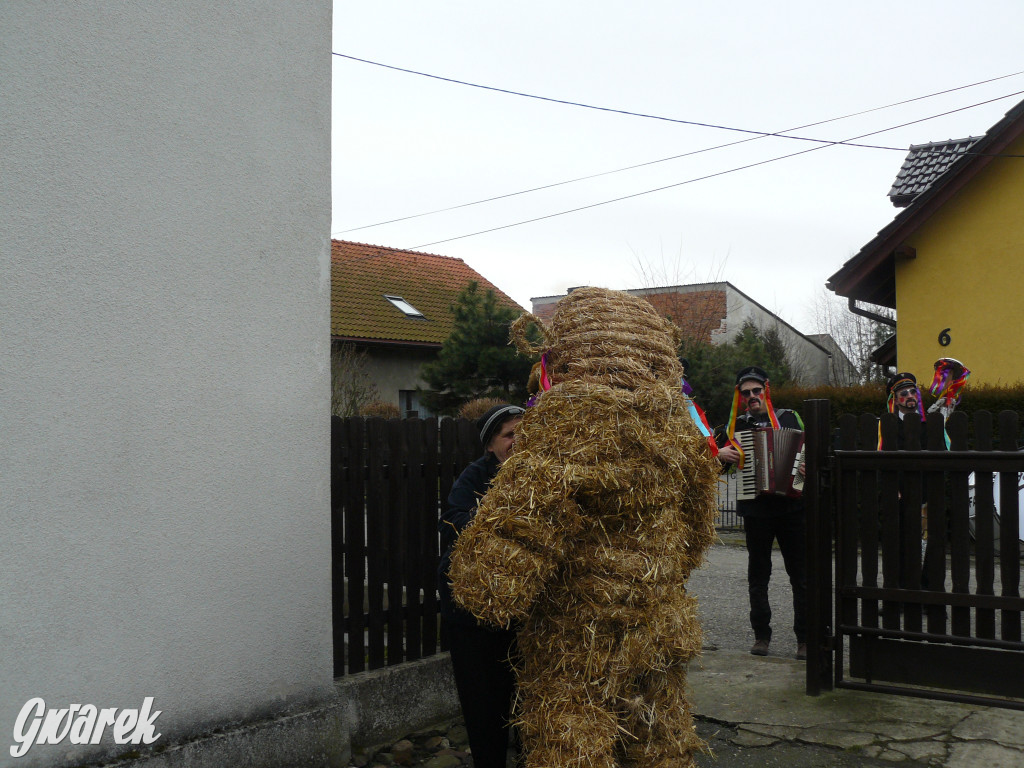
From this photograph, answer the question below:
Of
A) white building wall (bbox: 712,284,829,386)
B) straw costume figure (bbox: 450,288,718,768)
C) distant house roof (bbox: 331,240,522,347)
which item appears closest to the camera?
straw costume figure (bbox: 450,288,718,768)

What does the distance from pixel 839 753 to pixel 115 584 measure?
3.55 metres

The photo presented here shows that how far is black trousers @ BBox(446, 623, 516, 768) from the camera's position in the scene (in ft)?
12.0

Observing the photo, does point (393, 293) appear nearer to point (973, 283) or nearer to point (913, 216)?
point (913, 216)

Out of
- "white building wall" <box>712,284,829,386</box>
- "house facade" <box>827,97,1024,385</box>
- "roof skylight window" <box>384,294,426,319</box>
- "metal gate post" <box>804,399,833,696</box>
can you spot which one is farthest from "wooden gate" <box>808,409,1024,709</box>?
"white building wall" <box>712,284,829,386</box>

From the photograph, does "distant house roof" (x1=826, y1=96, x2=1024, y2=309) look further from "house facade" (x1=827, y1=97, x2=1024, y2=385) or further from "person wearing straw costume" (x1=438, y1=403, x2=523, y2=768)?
"person wearing straw costume" (x1=438, y1=403, x2=523, y2=768)

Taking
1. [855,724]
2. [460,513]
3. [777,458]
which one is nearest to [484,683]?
[460,513]

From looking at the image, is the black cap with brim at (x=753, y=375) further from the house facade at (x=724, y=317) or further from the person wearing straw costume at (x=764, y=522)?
the house facade at (x=724, y=317)

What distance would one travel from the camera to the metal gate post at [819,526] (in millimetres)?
5172

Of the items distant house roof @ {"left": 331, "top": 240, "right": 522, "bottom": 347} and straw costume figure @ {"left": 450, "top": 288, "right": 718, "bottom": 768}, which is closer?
straw costume figure @ {"left": 450, "top": 288, "right": 718, "bottom": 768}

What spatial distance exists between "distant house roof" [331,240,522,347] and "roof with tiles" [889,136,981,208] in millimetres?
8520

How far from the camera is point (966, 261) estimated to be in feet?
41.9

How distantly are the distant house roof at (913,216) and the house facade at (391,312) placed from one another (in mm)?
8761

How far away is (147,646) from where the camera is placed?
361 cm

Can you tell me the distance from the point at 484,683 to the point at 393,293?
20989mm
